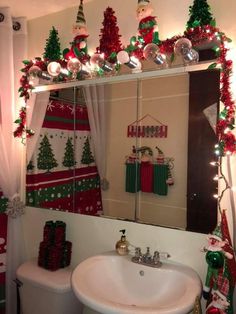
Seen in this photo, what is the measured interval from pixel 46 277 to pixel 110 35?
147 cm

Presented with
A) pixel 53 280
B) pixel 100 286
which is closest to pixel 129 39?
pixel 100 286

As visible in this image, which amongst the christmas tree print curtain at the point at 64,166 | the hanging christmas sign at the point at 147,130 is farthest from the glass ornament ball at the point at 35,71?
the hanging christmas sign at the point at 147,130

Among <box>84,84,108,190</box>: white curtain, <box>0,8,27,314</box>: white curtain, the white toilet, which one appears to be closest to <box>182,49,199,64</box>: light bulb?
<box>84,84,108,190</box>: white curtain

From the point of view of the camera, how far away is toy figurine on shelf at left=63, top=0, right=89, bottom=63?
170 centimetres

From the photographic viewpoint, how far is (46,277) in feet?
5.52

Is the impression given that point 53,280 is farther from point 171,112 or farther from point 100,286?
point 171,112

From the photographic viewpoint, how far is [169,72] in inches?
60.4

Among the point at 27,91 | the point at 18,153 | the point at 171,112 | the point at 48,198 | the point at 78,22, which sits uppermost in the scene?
the point at 78,22

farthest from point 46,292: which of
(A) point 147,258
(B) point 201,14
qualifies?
(B) point 201,14

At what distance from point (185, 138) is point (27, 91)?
46.5 inches

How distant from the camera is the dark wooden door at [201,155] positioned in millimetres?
1415

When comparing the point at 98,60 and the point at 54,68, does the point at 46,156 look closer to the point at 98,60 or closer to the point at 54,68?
the point at 54,68

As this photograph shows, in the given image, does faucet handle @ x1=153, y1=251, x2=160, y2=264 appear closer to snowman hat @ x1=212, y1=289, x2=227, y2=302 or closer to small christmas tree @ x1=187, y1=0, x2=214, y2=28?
snowman hat @ x1=212, y1=289, x2=227, y2=302

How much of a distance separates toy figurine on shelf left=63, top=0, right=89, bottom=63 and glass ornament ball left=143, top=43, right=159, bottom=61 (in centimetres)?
43
